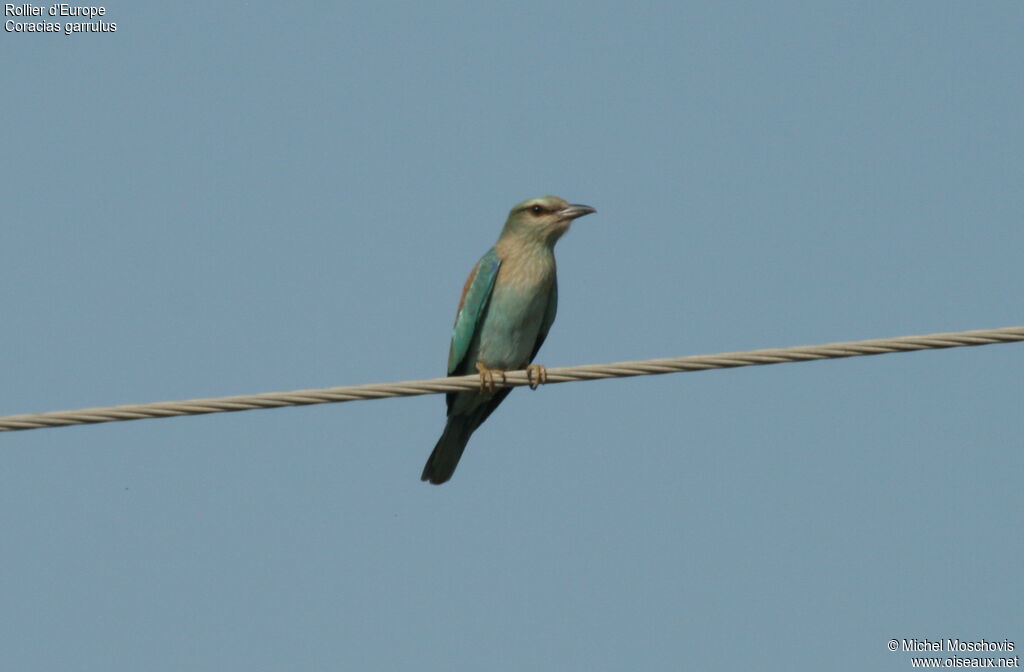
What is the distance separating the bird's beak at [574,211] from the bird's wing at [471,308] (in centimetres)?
48

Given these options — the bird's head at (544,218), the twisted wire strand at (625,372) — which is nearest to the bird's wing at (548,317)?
the bird's head at (544,218)

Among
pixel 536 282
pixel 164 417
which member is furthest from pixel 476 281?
pixel 164 417

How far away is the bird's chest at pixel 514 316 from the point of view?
9117mm

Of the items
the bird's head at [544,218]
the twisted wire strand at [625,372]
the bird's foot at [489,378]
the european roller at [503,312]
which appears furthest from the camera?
the bird's head at [544,218]

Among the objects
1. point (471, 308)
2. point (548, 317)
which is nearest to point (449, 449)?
point (471, 308)

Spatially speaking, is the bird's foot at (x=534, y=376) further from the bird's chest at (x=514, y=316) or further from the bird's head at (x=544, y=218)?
the bird's head at (x=544, y=218)

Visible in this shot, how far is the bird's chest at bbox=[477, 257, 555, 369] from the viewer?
9.12 metres

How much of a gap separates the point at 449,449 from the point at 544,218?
1.55 metres

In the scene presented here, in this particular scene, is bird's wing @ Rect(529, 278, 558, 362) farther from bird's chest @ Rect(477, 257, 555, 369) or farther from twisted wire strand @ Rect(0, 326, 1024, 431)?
twisted wire strand @ Rect(0, 326, 1024, 431)

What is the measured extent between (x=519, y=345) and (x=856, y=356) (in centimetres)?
327

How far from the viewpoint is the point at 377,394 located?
20.8 ft

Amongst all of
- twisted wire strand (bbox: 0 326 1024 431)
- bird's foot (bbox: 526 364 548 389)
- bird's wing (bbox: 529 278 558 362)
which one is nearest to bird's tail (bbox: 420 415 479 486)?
bird's wing (bbox: 529 278 558 362)

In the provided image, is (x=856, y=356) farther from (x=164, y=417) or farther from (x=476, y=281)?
(x=476, y=281)

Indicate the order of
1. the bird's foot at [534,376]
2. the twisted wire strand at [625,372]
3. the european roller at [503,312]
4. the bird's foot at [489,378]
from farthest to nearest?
the european roller at [503,312] < the bird's foot at [489,378] < the bird's foot at [534,376] < the twisted wire strand at [625,372]
